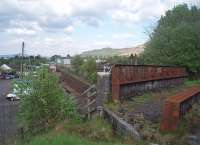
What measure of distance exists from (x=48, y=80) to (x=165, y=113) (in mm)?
4278

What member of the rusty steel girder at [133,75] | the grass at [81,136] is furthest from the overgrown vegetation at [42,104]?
the rusty steel girder at [133,75]

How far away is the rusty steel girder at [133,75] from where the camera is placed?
35.7 feet

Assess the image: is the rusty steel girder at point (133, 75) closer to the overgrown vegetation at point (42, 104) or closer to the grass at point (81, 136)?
the overgrown vegetation at point (42, 104)

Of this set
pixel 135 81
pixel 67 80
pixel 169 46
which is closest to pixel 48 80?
pixel 135 81

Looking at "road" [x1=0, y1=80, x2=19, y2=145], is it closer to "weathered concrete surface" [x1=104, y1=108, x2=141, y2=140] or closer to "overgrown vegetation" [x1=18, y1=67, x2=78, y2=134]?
"overgrown vegetation" [x1=18, y1=67, x2=78, y2=134]

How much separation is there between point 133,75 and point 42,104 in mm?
4062

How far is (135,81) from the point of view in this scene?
40.3 ft

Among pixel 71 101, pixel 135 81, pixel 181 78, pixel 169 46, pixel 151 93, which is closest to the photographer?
pixel 71 101

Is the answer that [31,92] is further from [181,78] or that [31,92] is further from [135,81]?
[181,78]

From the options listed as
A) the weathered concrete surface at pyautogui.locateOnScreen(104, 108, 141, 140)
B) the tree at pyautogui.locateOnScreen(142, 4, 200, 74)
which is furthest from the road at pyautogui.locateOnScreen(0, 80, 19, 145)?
the tree at pyautogui.locateOnScreen(142, 4, 200, 74)

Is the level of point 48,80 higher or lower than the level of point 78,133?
higher

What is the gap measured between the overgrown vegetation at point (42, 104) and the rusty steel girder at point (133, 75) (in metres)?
1.74

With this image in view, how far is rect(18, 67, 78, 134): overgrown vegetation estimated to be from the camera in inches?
390

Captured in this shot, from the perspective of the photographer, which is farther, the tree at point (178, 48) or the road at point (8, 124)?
the tree at point (178, 48)
